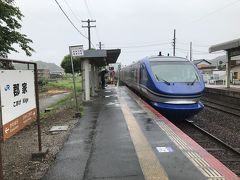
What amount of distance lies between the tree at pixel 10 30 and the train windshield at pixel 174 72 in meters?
5.37

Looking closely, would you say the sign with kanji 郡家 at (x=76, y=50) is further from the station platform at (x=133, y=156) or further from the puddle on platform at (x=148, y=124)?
the station platform at (x=133, y=156)

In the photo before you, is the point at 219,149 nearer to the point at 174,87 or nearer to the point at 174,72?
the point at 174,87

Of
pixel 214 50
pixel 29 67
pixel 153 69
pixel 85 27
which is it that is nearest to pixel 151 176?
pixel 29 67

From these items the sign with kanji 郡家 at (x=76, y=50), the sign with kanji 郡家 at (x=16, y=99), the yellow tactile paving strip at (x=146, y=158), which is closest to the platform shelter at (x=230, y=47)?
the sign with kanji 郡家 at (x=76, y=50)

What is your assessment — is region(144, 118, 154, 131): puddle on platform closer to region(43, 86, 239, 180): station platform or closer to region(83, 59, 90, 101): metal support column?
region(43, 86, 239, 180): station platform

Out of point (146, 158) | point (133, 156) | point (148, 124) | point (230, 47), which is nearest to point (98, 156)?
point (133, 156)

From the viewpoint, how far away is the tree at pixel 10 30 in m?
15.7

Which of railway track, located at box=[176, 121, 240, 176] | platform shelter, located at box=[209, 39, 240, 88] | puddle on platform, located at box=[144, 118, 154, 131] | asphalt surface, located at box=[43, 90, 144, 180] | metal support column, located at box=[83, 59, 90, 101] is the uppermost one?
platform shelter, located at box=[209, 39, 240, 88]

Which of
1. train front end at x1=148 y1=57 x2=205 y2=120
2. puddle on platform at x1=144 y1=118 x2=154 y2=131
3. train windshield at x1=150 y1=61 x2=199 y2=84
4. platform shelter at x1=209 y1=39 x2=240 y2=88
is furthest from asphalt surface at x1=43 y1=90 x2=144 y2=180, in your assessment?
platform shelter at x1=209 y1=39 x2=240 y2=88

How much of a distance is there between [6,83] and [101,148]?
9.77ft

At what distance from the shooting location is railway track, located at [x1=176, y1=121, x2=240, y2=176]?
9206 mm

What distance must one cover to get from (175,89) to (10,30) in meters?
7.03

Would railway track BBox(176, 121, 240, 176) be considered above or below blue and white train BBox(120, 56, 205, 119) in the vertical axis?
below

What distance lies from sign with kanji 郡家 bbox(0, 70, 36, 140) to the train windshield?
831 cm
